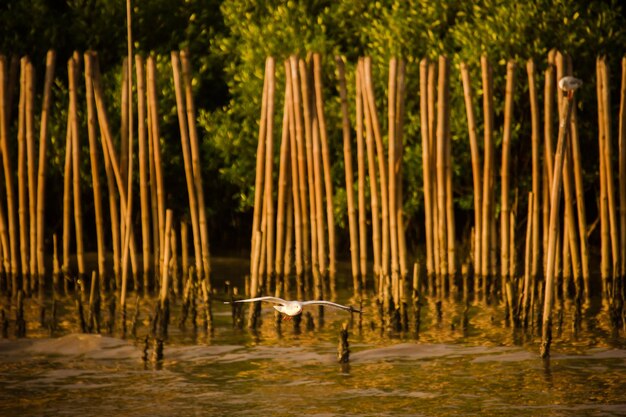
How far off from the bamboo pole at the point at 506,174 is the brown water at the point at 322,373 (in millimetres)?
677

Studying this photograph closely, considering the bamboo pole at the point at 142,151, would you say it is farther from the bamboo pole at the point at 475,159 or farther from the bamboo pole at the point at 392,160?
the bamboo pole at the point at 475,159

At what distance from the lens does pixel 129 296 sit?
14.9 metres

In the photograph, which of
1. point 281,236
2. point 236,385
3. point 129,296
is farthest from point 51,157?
point 236,385

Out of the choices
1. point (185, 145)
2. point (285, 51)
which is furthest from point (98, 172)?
point (285, 51)

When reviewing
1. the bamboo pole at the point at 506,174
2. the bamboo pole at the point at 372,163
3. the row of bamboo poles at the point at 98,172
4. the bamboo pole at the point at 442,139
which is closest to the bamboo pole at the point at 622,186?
the bamboo pole at the point at 506,174

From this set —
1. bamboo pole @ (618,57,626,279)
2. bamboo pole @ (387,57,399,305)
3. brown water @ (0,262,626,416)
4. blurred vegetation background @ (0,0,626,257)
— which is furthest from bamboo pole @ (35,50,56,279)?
bamboo pole @ (618,57,626,279)

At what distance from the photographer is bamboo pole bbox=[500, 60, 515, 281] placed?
13.4 metres

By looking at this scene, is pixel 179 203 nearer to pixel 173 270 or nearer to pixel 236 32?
pixel 236 32

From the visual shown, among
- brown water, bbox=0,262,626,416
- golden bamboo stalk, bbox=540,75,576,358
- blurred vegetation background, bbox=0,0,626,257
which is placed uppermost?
blurred vegetation background, bbox=0,0,626,257

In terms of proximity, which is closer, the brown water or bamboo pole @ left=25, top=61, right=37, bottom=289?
the brown water

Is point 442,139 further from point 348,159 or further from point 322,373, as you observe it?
point 322,373

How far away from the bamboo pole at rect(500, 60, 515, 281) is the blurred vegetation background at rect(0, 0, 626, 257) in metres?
2.51

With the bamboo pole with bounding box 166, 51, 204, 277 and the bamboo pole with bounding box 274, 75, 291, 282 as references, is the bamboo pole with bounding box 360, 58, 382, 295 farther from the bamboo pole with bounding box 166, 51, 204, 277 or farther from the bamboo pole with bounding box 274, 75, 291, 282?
the bamboo pole with bounding box 166, 51, 204, 277

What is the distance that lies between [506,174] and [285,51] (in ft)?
15.7
